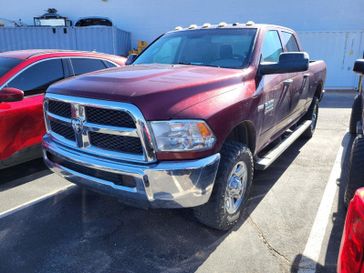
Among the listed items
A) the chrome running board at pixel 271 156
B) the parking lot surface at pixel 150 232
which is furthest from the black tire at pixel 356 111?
the parking lot surface at pixel 150 232

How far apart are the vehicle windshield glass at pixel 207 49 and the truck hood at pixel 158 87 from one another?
1.10 ft

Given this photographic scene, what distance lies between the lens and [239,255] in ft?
9.50

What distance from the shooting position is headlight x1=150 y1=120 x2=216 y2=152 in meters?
2.48

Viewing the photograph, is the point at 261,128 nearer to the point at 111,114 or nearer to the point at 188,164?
the point at 188,164

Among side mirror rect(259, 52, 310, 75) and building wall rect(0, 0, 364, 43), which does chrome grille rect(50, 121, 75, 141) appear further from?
building wall rect(0, 0, 364, 43)

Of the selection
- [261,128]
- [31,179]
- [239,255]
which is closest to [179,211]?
[239,255]

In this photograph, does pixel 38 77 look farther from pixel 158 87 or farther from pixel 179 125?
pixel 179 125

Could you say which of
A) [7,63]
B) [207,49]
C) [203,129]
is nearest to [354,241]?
[203,129]

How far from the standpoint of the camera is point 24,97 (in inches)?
170

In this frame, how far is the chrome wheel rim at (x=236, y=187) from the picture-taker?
3.08m

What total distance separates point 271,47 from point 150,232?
2.60 metres

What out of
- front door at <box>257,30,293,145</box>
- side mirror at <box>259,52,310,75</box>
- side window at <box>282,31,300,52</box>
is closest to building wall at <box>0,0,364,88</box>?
side window at <box>282,31,300,52</box>

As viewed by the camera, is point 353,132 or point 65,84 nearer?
point 65,84

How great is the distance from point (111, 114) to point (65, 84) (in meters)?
0.74
